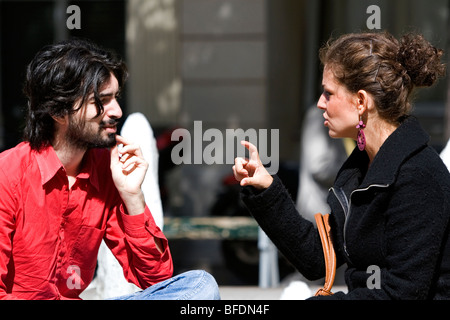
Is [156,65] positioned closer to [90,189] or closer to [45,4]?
[45,4]

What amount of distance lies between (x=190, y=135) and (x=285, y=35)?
1.86 m

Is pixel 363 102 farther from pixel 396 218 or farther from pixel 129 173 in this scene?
pixel 129 173

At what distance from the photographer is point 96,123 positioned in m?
2.57

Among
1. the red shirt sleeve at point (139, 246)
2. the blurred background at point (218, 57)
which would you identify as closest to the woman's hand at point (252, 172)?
the red shirt sleeve at point (139, 246)

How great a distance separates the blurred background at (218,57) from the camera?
863cm

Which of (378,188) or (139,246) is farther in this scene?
(139,246)

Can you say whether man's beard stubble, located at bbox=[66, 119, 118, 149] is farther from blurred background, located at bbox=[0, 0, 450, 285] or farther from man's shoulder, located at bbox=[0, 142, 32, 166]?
blurred background, located at bbox=[0, 0, 450, 285]

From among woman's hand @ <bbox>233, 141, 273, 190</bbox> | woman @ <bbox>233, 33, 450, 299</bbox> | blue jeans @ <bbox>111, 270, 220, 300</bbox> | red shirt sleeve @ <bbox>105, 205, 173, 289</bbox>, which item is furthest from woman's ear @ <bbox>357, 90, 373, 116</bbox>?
red shirt sleeve @ <bbox>105, 205, 173, 289</bbox>

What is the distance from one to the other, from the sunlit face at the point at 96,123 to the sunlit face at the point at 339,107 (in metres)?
0.74

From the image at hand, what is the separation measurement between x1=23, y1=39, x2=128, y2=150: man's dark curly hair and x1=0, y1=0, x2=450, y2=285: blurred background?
5350 millimetres

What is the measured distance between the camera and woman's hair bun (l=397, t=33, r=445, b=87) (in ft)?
7.73
